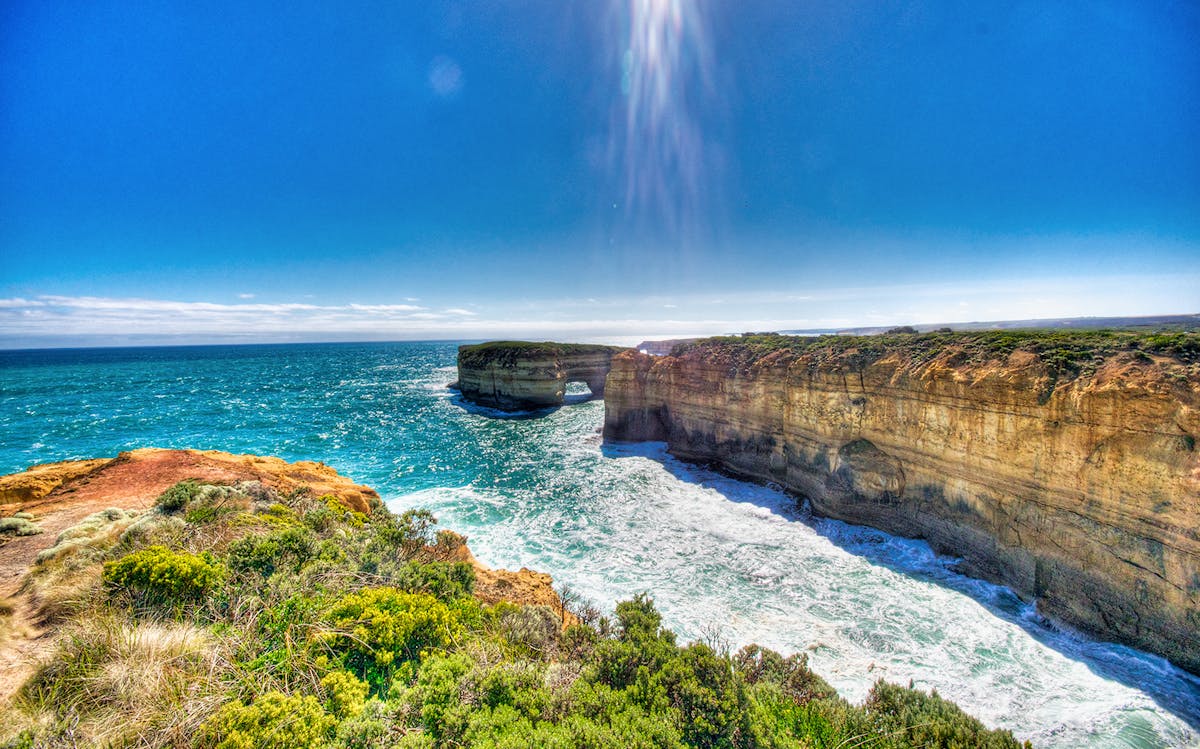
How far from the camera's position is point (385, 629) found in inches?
250

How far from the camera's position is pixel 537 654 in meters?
7.27

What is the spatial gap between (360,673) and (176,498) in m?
9.28

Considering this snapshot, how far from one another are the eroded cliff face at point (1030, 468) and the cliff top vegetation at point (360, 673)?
7788 millimetres

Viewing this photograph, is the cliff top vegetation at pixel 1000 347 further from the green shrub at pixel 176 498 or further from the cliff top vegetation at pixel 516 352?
the green shrub at pixel 176 498

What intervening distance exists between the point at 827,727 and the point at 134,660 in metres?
8.89

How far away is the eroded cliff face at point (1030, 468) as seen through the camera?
914cm

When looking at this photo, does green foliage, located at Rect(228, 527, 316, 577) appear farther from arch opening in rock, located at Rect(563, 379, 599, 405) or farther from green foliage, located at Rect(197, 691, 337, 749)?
arch opening in rock, located at Rect(563, 379, 599, 405)

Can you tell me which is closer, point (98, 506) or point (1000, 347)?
point (98, 506)

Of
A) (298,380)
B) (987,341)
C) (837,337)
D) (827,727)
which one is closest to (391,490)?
(827,727)

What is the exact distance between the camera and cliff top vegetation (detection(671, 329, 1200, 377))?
1076 cm

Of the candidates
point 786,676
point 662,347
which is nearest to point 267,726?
point 786,676

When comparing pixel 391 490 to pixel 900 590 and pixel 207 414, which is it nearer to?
pixel 900 590

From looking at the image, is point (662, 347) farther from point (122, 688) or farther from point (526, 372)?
point (122, 688)

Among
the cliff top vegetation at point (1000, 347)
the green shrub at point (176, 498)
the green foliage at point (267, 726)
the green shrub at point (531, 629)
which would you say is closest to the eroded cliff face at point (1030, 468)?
the cliff top vegetation at point (1000, 347)
